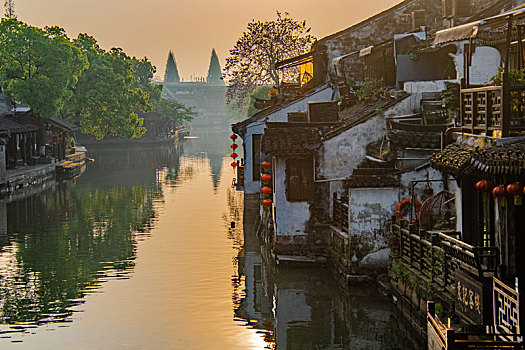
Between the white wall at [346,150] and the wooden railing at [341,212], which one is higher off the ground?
the white wall at [346,150]

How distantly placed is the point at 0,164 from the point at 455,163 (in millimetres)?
36784

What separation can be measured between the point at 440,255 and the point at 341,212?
681cm

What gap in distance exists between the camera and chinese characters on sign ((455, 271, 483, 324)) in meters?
14.5

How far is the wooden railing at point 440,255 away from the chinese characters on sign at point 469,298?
19cm

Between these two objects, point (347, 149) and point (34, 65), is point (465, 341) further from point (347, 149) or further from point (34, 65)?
point (34, 65)

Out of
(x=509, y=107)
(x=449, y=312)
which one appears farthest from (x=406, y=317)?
(x=509, y=107)

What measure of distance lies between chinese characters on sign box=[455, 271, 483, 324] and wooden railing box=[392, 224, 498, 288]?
19cm

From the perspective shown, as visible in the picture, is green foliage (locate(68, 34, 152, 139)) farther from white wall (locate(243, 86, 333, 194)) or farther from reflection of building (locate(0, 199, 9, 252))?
white wall (locate(243, 86, 333, 194))

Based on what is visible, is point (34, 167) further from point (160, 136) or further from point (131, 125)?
point (160, 136)

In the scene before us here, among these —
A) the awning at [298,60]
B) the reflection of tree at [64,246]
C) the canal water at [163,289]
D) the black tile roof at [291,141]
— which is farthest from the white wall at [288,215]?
the awning at [298,60]

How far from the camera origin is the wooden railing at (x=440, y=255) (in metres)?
14.5

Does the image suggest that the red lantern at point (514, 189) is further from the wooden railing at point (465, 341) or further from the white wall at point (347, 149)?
the white wall at point (347, 149)

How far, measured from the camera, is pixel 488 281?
47.1 feet

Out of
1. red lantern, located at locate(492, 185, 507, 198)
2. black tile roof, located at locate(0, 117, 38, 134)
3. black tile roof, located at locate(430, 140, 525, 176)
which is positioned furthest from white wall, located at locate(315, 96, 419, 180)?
black tile roof, located at locate(0, 117, 38, 134)
